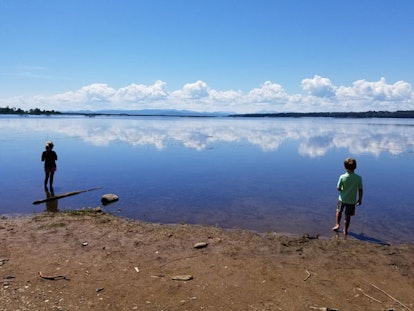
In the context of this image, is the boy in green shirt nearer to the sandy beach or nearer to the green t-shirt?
the green t-shirt

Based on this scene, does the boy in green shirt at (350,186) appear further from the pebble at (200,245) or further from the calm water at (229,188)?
the pebble at (200,245)

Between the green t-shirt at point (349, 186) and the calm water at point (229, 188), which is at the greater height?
the green t-shirt at point (349, 186)

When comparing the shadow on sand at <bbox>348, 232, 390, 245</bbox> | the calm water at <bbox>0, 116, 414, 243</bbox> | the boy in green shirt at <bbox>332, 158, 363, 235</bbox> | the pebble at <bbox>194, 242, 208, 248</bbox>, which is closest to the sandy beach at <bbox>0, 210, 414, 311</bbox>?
the pebble at <bbox>194, 242, 208, 248</bbox>

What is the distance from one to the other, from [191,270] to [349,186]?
214 inches

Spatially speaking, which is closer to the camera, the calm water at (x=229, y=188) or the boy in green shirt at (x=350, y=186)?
the boy in green shirt at (x=350, y=186)

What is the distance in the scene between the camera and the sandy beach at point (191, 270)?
596 centimetres

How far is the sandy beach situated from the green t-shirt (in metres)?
1.25

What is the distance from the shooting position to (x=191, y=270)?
7.17 metres

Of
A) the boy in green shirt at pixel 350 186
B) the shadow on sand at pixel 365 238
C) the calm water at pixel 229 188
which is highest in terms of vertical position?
the boy in green shirt at pixel 350 186

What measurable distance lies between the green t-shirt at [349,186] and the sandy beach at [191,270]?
1.25 meters

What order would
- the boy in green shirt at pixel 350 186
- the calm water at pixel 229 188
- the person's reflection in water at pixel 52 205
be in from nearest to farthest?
the boy in green shirt at pixel 350 186 → the calm water at pixel 229 188 → the person's reflection in water at pixel 52 205

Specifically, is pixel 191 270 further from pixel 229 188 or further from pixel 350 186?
pixel 229 188

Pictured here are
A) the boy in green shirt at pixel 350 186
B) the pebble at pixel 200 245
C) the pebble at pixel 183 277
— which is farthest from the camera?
the boy in green shirt at pixel 350 186

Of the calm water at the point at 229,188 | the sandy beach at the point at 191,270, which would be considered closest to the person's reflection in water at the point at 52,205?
the calm water at the point at 229,188
